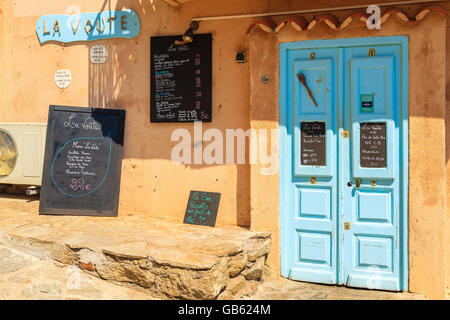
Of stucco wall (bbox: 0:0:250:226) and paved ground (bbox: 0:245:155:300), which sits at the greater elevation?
stucco wall (bbox: 0:0:250:226)

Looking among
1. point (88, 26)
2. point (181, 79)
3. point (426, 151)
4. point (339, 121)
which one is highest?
point (88, 26)

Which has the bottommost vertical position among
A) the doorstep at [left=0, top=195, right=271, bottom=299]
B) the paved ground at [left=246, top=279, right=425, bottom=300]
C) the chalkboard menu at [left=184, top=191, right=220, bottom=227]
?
the paved ground at [left=246, top=279, right=425, bottom=300]

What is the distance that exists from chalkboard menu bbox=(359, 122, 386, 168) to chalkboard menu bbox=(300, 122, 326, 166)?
17.1 inches

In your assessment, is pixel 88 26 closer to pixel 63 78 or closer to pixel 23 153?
pixel 63 78

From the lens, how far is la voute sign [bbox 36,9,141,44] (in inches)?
239

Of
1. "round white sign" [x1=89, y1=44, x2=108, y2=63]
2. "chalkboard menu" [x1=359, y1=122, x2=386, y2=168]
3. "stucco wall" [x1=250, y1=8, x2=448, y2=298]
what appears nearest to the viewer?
"stucco wall" [x1=250, y1=8, x2=448, y2=298]

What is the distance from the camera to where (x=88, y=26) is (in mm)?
6309

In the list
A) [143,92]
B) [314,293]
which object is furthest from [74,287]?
[143,92]

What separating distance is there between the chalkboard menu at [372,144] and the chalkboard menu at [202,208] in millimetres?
1843

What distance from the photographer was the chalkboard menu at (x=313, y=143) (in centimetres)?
518

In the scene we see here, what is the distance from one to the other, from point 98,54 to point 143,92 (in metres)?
0.91

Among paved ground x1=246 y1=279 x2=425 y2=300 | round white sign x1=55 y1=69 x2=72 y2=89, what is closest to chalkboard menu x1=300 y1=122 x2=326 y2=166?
paved ground x1=246 y1=279 x2=425 y2=300

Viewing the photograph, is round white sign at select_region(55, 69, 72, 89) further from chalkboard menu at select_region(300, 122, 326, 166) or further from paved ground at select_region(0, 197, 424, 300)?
chalkboard menu at select_region(300, 122, 326, 166)

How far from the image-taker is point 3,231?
512cm
